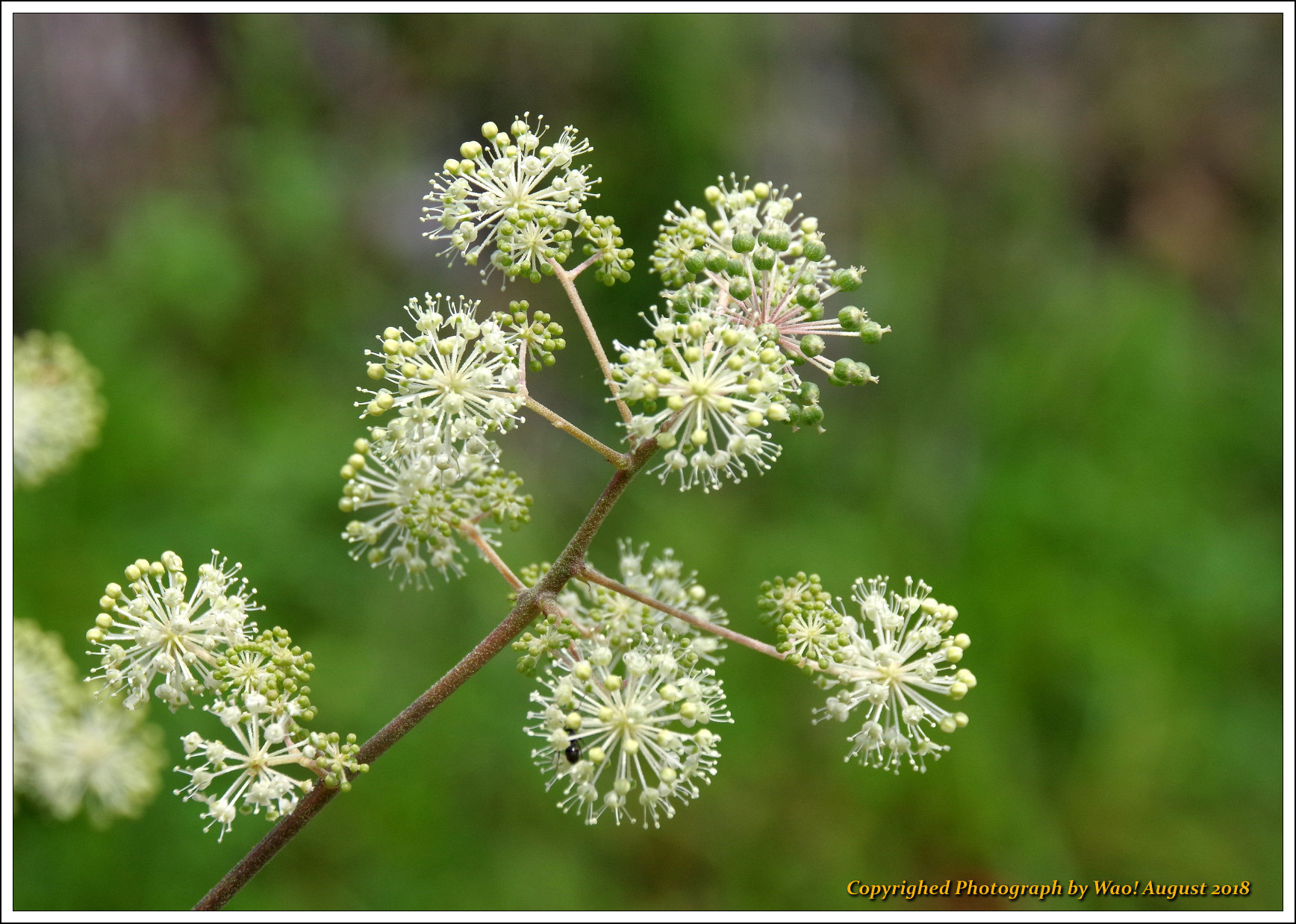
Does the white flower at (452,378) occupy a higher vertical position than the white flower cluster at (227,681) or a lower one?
higher

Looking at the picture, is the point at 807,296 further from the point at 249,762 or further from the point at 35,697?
the point at 35,697

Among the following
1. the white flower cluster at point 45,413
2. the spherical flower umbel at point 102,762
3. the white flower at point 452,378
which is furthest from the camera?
the white flower cluster at point 45,413

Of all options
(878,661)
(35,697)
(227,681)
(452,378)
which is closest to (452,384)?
(452,378)

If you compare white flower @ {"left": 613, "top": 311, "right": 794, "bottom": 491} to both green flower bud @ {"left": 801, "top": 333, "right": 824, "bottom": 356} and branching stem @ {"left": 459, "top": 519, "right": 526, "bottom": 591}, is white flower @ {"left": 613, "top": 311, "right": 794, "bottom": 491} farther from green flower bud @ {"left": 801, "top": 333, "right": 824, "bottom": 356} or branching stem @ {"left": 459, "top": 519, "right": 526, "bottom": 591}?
branching stem @ {"left": 459, "top": 519, "right": 526, "bottom": 591}

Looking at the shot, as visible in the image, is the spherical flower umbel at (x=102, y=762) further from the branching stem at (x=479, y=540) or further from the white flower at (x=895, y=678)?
the white flower at (x=895, y=678)

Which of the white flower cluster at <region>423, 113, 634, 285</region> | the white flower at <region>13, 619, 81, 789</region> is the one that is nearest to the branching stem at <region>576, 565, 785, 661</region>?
the white flower cluster at <region>423, 113, 634, 285</region>

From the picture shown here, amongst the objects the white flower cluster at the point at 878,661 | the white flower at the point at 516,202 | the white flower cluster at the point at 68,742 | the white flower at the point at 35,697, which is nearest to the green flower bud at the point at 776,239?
the white flower at the point at 516,202

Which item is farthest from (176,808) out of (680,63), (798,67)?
(798,67)
